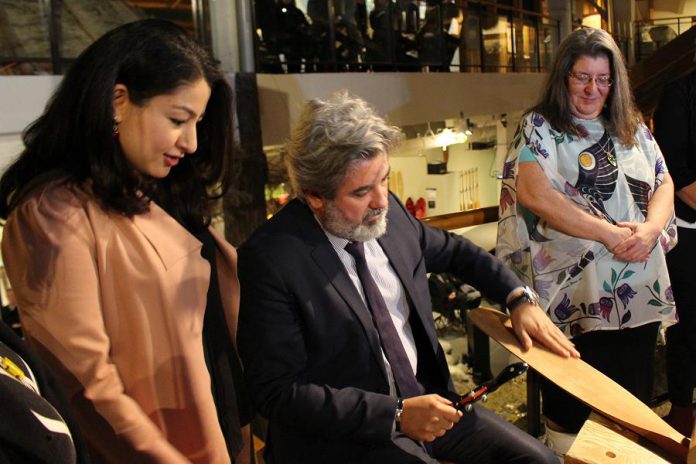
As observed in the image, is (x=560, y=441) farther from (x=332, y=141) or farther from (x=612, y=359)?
(x=332, y=141)

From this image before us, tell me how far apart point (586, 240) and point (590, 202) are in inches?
4.8

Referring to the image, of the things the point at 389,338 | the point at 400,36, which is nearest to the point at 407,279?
the point at 389,338

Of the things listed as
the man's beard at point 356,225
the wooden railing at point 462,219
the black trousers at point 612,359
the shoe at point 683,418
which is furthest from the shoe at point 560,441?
the man's beard at point 356,225

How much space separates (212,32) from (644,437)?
2907 millimetres

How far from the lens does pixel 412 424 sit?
4.57 ft

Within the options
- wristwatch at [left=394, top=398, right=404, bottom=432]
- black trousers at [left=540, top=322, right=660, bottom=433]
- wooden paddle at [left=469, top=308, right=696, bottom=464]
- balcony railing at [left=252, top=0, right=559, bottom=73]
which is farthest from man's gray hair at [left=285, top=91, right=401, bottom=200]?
balcony railing at [left=252, top=0, right=559, bottom=73]

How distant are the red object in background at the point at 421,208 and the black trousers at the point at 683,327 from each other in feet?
17.8

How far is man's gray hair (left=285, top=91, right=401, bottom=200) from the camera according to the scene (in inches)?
58.2

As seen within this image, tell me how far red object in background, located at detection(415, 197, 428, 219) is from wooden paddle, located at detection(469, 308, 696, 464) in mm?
6154

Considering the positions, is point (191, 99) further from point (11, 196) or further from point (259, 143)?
point (259, 143)

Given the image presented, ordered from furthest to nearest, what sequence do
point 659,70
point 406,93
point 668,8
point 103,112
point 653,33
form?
point 653,33 → point 668,8 → point 406,93 → point 659,70 → point 103,112

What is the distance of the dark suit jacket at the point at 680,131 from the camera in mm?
2229

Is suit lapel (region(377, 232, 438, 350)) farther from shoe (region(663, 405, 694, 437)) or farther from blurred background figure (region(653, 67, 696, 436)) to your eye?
shoe (region(663, 405, 694, 437))

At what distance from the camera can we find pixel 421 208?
7910 millimetres
